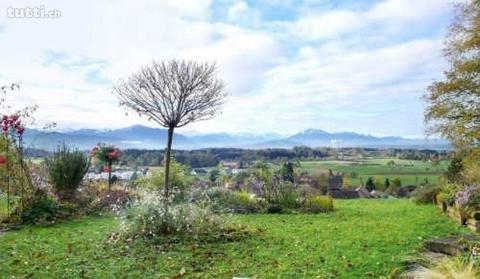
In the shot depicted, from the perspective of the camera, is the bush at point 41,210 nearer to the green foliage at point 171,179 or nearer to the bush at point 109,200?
the bush at point 109,200

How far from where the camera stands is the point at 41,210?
1054cm

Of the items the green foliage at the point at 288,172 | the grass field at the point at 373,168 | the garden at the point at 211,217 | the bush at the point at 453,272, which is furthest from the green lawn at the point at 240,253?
the grass field at the point at 373,168

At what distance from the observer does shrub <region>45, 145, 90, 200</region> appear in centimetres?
1209

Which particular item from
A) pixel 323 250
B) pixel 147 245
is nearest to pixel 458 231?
pixel 323 250

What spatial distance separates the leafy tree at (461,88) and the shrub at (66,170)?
30.8 ft

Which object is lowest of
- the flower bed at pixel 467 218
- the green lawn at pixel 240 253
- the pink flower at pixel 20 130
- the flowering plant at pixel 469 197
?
the green lawn at pixel 240 253

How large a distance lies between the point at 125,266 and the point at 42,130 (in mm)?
7554

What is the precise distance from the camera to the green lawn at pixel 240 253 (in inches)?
230

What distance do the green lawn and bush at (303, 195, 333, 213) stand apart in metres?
3.15

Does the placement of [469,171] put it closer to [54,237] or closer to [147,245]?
[147,245]

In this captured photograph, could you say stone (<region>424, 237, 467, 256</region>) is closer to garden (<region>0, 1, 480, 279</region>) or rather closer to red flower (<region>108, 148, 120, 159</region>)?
garden (<region>0, 1, 480, 279</region>)

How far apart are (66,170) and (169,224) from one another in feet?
17.6

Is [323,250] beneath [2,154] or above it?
beneath

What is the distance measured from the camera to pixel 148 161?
2073 centimetres
